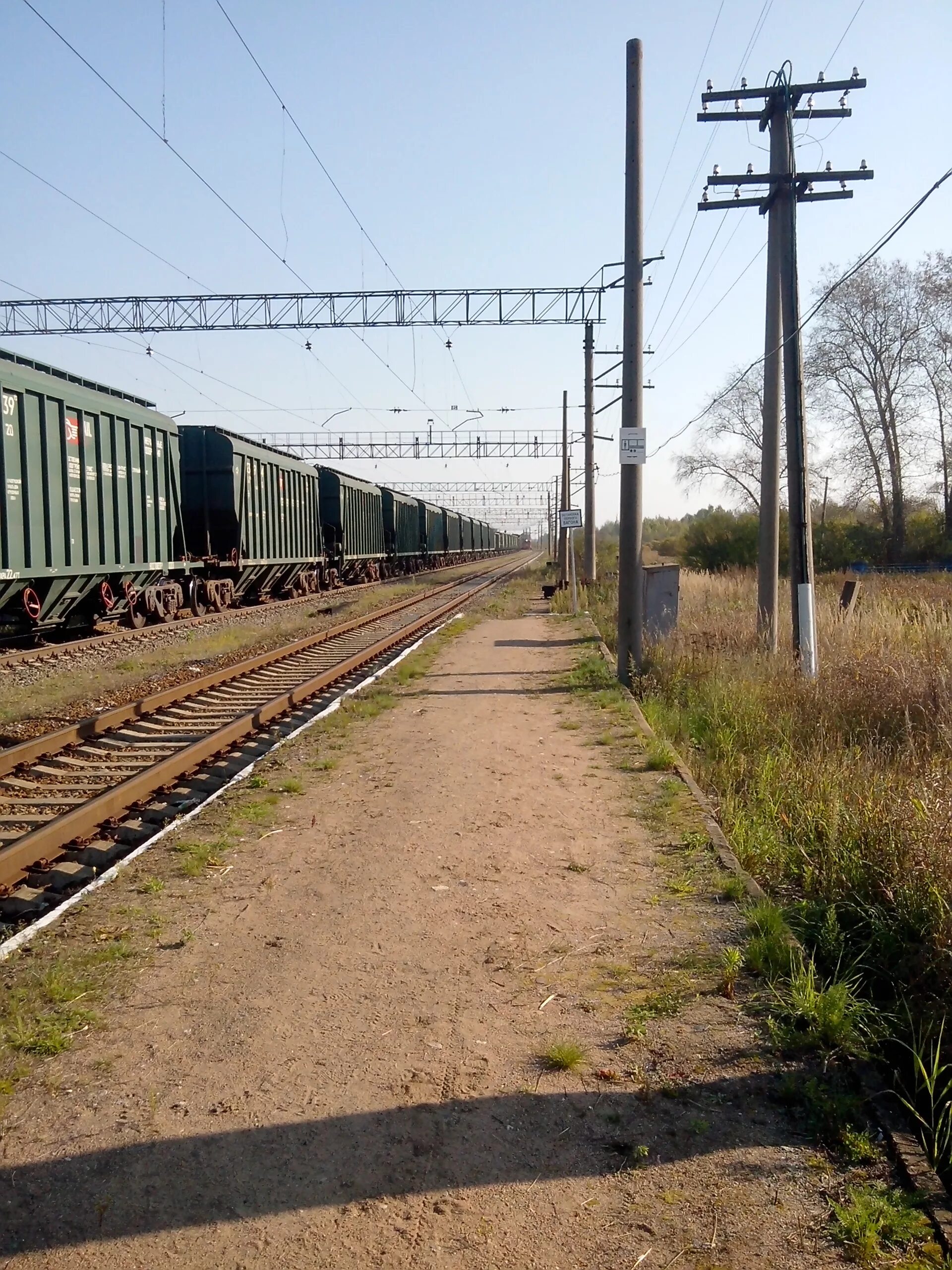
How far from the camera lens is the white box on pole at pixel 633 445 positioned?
13.1 metres

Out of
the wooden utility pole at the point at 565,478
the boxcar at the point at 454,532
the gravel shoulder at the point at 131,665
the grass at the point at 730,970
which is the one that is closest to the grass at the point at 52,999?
the grass at the point at 730,970

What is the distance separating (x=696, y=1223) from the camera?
281cm

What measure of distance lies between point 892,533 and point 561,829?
1593 inches

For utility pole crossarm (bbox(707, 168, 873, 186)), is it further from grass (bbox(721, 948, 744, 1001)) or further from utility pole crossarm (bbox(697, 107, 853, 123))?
grass (bbox(721, 948, 744, 1001))

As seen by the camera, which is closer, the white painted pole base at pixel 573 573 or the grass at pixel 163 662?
the grass at pixel 163 662

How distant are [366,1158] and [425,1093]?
1.33ft

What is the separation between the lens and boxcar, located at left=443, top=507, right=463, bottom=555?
6775 cm

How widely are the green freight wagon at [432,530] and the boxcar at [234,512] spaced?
85.7 ft

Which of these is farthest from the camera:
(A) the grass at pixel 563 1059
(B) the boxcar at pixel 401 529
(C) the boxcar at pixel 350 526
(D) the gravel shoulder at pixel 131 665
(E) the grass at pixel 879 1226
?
(B) the boxcar at pixel 401 529

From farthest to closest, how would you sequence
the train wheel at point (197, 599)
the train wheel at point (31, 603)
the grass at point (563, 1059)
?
the train wheel at point (197, 599) < the train wheel at point (31, 603) < the grass at point (563, 1059)

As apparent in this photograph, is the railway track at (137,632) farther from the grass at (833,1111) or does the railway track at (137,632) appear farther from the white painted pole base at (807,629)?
the grass at (833,1111)

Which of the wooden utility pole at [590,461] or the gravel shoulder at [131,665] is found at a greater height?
the wooden utility pole at [590,461]

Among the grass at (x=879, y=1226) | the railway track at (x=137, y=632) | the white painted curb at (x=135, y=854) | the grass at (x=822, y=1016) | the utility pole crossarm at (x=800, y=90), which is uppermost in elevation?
the utility pole crossarm at (x=800, y=90)

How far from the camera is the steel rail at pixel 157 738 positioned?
5688 millimetres
